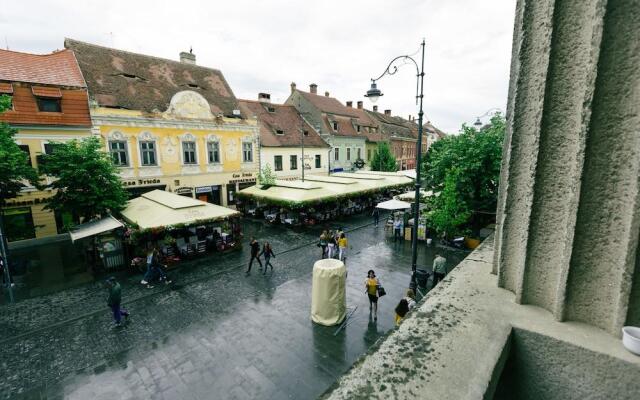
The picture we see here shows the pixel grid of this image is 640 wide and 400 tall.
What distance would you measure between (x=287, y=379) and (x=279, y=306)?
11.3 ft

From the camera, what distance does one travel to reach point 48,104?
17.9m

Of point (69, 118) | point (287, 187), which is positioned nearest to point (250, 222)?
point (287, 187)

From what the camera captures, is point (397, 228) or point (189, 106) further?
point (189, 106)

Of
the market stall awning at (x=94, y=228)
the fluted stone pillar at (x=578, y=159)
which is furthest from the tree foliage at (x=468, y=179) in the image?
the market stall awning at (x=94, y=228)

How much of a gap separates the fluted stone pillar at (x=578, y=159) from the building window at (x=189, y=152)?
23684 millimetres

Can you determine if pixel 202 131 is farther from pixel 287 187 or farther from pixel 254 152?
pixel 287 187

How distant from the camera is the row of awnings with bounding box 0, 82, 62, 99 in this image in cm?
1664

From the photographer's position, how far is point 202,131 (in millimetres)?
24078

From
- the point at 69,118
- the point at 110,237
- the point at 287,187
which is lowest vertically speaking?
the point at 110,237

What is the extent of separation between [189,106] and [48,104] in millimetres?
8119

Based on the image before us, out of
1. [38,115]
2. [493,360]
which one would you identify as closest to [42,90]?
[38,115]

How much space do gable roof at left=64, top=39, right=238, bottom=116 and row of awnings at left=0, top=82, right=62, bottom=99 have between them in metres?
1.90

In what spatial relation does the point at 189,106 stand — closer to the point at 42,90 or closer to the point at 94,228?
the point at 42,90

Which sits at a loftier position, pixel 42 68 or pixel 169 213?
pixel 42 68
